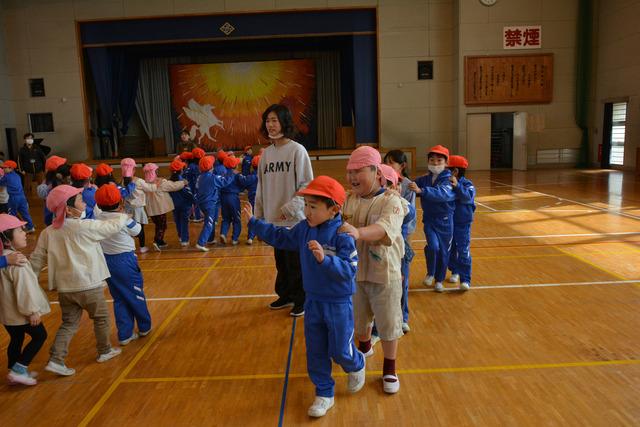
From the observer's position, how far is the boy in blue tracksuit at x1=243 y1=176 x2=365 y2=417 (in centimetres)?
256

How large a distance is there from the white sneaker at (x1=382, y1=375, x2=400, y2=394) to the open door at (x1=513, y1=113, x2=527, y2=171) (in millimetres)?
15460

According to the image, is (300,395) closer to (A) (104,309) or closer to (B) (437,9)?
(A) (104,309)

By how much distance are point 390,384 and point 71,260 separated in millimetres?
2252

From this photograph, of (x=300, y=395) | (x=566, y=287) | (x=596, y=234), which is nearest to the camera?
(x=300, y=395)

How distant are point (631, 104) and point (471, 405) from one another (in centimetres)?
1538

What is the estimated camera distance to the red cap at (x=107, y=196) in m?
3.72

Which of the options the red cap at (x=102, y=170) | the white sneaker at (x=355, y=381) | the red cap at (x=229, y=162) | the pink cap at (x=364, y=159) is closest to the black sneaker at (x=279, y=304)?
the white sneaker at (x=355, y=381)

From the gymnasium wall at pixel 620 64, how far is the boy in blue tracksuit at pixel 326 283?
1534 centimetres

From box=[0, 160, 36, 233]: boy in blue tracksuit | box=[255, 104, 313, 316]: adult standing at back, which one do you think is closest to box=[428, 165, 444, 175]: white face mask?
box=[255, 104, 313, 316]: adult standing at back

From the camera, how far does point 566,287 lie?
4.83 m

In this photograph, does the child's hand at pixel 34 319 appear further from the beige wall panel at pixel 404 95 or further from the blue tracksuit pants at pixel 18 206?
the beige wall panel at pixel 404 95

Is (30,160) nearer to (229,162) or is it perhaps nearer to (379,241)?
(229,162)

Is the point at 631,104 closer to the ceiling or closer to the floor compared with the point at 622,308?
closer to the ceiling

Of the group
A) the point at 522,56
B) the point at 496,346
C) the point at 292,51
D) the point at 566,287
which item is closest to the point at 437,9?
the point at 522,56
